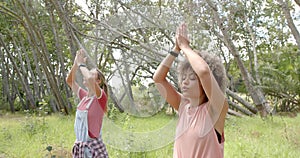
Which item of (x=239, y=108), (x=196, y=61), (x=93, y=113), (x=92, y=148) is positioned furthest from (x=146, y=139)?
(x=239, y=108)

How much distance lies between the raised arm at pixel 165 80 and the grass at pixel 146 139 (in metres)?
0.07

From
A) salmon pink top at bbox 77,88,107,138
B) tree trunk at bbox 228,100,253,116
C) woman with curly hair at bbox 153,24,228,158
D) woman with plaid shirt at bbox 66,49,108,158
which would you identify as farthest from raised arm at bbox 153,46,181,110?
tree trunk at bbox 228,100,253,116

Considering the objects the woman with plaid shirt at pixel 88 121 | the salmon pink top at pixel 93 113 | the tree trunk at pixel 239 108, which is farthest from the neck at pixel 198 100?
the tree trunk at pixel 239 108

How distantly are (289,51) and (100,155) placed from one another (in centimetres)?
644

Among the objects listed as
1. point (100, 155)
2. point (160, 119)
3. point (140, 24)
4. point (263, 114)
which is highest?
point (140, 24)

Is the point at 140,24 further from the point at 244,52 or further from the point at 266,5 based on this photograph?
the point at 244,52

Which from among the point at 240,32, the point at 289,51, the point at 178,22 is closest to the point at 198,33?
the point at 178,22

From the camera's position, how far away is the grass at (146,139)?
130 centimetres

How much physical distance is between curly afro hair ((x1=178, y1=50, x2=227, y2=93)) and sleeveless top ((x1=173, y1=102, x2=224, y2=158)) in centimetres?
10

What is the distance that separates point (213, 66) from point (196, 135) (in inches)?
10.4

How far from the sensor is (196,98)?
1369 mm

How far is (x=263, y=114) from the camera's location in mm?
6430

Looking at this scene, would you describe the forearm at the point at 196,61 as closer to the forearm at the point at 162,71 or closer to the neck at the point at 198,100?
the forearm at the point at 162,71

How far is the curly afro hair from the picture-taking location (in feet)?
3.98
